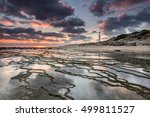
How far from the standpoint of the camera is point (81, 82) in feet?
21.1

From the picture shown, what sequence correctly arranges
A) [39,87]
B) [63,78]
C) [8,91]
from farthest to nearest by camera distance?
1. [63,78]
2. [39,87]
3. [8,91]

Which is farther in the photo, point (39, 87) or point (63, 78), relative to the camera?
point (63, 78)

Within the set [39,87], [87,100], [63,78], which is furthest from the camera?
[63,78]

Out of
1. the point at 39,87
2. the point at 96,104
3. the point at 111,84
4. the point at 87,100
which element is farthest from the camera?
the point at 111,84

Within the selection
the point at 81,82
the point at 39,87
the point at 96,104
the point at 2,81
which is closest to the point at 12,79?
the point at 2,81

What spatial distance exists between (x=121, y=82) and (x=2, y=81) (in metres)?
3.61

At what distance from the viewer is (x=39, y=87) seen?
226 inches

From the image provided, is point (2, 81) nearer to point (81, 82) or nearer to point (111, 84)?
point (81, 82)

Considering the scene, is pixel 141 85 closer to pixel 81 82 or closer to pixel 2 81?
pixel 81 82

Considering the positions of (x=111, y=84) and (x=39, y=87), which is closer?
(x=39, y=87)

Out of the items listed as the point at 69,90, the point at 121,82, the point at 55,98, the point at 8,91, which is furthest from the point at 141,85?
the point at 8,91

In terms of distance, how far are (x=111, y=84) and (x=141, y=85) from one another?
2.69 ft

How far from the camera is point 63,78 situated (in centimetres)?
706

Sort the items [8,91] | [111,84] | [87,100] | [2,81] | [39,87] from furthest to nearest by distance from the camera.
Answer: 1. [2,81]
2. [111,84]
3. [39,87]
4. [8,91]
5. [87,100]
